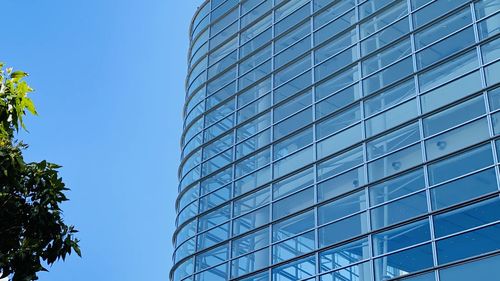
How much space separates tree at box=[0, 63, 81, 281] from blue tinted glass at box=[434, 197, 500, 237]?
12230mm

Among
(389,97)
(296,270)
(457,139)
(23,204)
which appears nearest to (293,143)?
(389,97)

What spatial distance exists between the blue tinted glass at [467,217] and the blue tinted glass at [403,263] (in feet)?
2.15

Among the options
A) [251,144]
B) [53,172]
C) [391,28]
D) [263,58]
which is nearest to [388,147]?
[391,28]

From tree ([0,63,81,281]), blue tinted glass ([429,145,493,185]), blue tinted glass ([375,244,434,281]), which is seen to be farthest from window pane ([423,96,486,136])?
tree ([0,63,81,281])

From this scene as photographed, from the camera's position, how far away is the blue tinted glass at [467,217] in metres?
19.8

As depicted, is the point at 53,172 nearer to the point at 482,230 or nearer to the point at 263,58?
the point at 482,230

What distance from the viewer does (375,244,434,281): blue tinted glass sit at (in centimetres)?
2073

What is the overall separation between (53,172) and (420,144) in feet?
45.6

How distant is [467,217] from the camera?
20.3 metres

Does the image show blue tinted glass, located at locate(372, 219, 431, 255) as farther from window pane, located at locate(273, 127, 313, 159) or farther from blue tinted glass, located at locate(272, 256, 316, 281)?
window pane, located at locate(273, 127, 313, 159)

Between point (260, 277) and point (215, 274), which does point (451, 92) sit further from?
point (215, 274)

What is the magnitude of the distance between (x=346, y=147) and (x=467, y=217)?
551 cm

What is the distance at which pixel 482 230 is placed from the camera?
19.8 m

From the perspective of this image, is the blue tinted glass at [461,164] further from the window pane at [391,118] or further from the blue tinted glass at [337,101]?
the blue tinted glass at [337,101]
